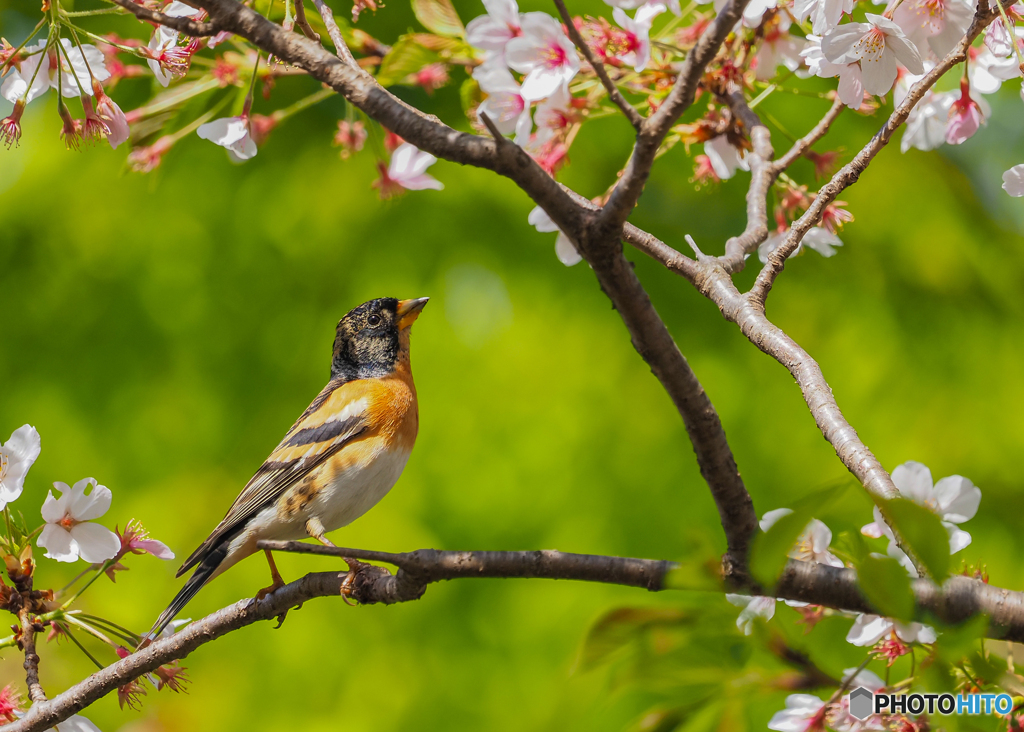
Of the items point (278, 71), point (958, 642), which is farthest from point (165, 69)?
point (958, 642)

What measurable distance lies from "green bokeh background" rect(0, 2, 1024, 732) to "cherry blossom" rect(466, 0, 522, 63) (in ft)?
4.29

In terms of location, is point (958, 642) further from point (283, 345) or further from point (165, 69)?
point (283, 345)

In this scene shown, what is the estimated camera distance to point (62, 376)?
100 inches

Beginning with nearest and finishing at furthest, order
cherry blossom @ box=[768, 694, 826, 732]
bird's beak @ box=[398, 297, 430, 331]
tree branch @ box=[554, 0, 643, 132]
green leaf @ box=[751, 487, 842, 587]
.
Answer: green leaf @ box=[751, 487, 842, 587] → tree branch @ box=[554, 0, 643, 132] → cherry blossom @ box=[768, 694, 826, 732] → bird's beak @ box=[398, 297, 430, 331]

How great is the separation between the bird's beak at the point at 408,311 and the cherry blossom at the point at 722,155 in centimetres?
66

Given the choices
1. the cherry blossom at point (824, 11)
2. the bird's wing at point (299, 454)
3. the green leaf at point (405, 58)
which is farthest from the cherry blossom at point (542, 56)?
the bird's wing at point (299, 454)

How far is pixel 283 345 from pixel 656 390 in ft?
3.79

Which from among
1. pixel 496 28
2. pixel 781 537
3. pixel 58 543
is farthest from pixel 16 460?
pixel 781 537

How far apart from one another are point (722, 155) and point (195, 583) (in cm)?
113

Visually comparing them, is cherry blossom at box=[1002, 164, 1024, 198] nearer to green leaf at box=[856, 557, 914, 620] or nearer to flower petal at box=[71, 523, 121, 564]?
green leaf at box=[856, 557, 914, 620]

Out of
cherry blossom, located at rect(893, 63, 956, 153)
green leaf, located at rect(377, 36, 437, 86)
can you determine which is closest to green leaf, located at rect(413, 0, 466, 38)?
green leaf, located at rect(377, 36, 437, 86)

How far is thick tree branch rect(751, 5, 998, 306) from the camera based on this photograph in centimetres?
87

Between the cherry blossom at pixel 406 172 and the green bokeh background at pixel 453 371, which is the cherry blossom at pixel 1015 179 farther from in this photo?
the green bokeh background at pixel 453 371

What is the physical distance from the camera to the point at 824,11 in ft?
3.06
